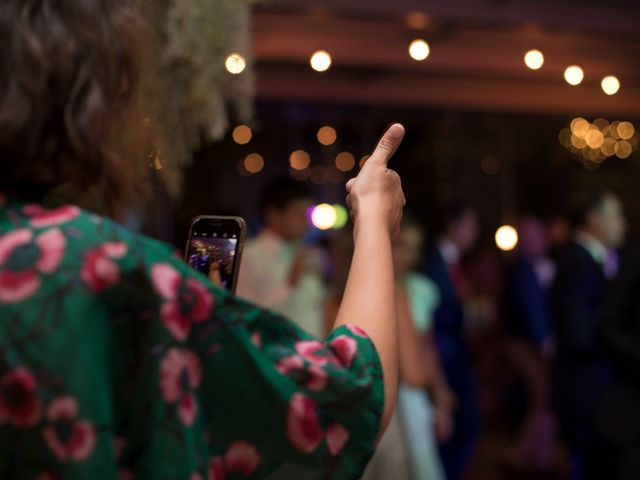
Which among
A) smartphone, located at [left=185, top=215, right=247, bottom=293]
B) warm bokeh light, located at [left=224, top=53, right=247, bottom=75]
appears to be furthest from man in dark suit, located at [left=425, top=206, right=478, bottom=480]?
smartphone, located at [left=185, top=215, right=247, bottom=293]

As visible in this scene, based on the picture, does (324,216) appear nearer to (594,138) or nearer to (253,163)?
(253,163)

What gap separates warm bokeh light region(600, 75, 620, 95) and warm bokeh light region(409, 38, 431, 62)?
1788mm

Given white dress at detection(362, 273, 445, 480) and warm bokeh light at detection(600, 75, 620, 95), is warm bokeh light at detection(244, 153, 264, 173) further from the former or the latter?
white dress at detection(362, 273, 445, 480)

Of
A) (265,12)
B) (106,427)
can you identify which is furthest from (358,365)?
(265,12)

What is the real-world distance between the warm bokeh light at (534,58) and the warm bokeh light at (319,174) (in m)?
4.17

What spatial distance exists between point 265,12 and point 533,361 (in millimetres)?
2982

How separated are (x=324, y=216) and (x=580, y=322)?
5889mm

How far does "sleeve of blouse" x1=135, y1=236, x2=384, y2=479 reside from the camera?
0.94 metres

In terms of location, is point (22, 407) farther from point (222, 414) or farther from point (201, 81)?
point (201, 81)

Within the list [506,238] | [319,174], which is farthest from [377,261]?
[506,238]

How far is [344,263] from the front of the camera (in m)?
3.79

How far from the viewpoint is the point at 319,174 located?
10609 millimetres

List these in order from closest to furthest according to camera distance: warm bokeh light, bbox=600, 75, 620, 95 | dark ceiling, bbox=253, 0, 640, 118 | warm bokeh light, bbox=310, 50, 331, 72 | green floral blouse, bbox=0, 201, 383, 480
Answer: green floral blouse, bbox=0, 201, 383, 480
dark ceiling, bbox=253, 0, 640, 118
warm bokeh light, bbox=310, 50, 331, 72
warm bokeh light, bbox=600, 75, 620, 95

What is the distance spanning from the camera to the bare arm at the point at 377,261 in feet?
3.51
